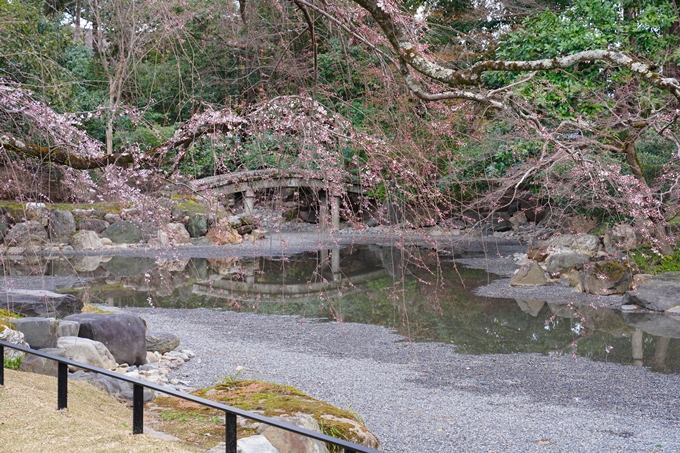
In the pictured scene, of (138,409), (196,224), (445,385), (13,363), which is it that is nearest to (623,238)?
(445,385)

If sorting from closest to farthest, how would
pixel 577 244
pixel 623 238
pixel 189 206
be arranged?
pixel 623 238
pixel 577 244
pixel 189 206

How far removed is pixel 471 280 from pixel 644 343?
5.59m

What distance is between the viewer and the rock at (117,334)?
249 inches

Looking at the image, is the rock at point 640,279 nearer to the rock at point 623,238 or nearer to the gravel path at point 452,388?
the rock at point 623,238

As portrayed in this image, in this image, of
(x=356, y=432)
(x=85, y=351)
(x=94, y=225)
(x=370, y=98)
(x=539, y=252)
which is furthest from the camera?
(x=94, y=225)

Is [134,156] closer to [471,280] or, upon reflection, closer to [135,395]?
[135,395]

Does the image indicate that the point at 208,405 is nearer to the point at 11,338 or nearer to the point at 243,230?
the point at 11,338

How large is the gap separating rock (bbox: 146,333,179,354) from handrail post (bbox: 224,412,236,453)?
5299 mm

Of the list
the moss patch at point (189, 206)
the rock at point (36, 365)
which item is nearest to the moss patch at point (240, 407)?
the rock at point (36, 365)

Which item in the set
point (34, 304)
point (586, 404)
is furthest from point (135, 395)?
point (34, 304)

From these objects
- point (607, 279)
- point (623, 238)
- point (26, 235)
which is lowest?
point (607, 279)

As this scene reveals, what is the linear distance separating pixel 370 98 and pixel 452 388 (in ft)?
10.9

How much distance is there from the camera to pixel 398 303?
11.2 meters

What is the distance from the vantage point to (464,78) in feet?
10.1
